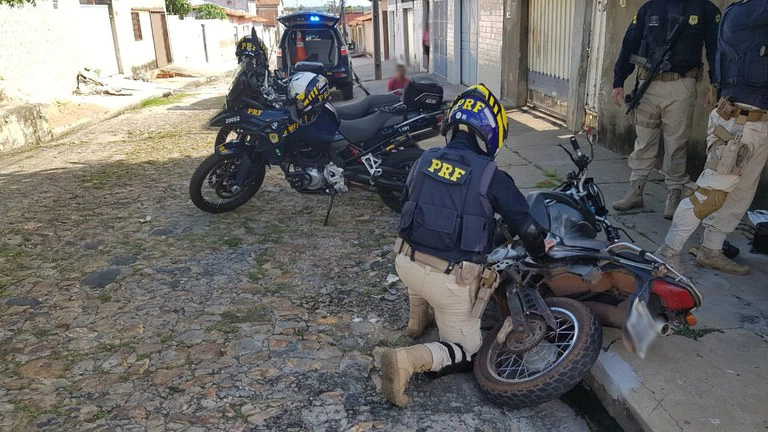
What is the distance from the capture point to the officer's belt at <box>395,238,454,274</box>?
2.73 meters

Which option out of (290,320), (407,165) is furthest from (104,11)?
(290,320)

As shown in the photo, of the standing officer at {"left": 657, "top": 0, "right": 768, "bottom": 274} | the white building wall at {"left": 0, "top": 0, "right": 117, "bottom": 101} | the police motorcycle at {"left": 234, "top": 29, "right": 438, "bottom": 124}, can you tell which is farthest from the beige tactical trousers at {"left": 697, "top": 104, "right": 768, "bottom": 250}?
the white building wall at {"left": 0, "top": 0, "right": 117, "bottom": 101}

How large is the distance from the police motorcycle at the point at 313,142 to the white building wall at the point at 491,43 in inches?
241

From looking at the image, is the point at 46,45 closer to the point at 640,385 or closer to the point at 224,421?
the point at 224,421

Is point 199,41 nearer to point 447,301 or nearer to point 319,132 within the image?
point 319,132

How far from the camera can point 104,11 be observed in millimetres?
17812

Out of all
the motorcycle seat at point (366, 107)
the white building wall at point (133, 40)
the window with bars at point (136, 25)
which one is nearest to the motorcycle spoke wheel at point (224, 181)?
the motorcycle seat at point (366, 107)

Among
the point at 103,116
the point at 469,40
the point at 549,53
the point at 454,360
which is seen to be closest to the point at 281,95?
the point at 454,360

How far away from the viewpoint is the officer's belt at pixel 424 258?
2.73 meters

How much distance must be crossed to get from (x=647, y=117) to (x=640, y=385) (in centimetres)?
256

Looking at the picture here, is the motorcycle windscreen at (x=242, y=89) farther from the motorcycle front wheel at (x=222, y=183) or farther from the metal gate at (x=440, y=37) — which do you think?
the metal gate at (x=440, y=37)

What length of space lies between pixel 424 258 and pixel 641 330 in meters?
1.09

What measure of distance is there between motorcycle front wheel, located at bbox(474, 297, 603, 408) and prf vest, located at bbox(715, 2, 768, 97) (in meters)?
1.74

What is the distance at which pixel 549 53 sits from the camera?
910 centimetres
